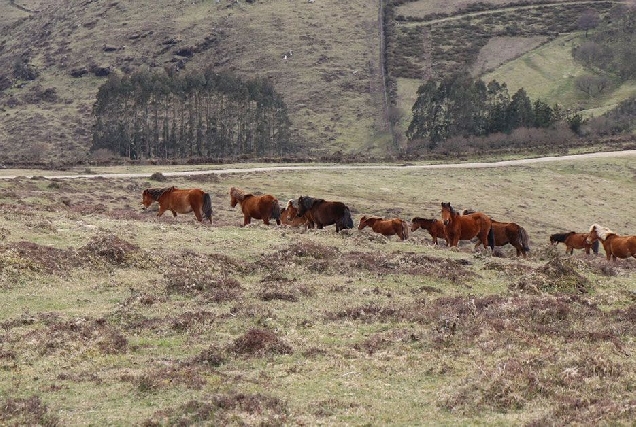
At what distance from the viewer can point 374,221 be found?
3716cm

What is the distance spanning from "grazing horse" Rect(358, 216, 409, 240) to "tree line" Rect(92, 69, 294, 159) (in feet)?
215

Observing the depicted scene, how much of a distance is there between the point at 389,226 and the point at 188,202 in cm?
929

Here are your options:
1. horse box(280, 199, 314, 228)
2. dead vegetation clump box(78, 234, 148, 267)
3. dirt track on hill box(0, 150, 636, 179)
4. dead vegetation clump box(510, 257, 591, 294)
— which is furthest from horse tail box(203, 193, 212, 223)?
dirt track on hill box(0, 150, 636, 179)

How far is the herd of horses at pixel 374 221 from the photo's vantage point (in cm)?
3259

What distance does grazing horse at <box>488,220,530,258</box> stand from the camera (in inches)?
1284

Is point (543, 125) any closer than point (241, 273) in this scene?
No

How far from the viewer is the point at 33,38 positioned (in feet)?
559

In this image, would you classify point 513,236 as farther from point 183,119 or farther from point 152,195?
point 183,119

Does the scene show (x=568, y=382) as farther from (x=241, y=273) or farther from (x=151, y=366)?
(x=241, y=273)

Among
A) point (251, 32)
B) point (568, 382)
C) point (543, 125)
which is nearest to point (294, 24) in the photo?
point (251, 32)

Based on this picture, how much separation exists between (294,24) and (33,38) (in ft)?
193

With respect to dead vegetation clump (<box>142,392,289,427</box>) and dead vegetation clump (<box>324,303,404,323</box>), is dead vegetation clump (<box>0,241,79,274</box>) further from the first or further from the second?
dead vegetation clump (<box>142,392,289,427</box>)

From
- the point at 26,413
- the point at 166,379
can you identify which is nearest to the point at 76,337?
the point at 166,379

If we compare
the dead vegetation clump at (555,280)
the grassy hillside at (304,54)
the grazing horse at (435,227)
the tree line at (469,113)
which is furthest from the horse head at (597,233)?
the grassy hillside at (304,54)
